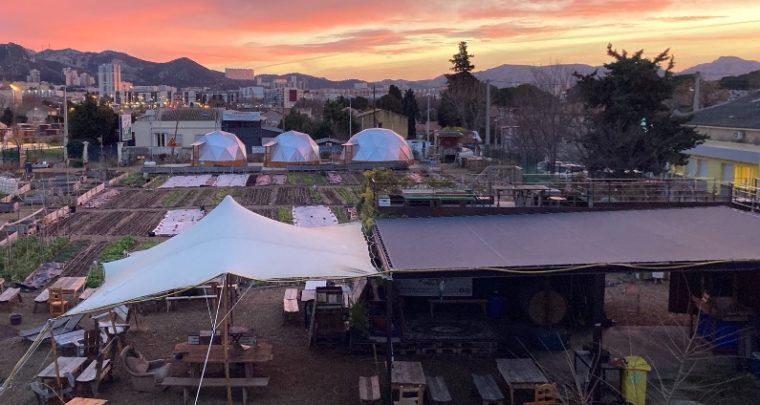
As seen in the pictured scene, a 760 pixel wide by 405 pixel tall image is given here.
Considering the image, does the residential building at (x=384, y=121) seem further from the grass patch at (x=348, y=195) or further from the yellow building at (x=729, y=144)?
the yellow building at (x=729, y=144)

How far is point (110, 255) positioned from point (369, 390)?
10079 mm

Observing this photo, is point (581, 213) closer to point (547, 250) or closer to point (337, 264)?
point (547, 250)

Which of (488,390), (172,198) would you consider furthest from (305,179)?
(488,390)

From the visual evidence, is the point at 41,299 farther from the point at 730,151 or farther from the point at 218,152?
the point at 218,152

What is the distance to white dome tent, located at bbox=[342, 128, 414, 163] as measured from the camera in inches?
1435

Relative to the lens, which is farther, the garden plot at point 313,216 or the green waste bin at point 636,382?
the garden plot at point 313,216

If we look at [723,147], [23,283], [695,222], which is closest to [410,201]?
[695,222]

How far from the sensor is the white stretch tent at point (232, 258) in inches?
308

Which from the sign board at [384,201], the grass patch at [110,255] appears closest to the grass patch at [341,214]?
the grass patch at [110,255]

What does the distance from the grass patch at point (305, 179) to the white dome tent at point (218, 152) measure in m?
3.74

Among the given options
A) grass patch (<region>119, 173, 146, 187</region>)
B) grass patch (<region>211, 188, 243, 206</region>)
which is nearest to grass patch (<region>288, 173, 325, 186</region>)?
grass patch (<region>211, 188, 243, 206</region>)

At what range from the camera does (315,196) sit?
26500 millimetres

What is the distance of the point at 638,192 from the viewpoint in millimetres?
13203

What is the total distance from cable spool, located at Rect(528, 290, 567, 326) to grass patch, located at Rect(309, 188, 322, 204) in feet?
50.9
